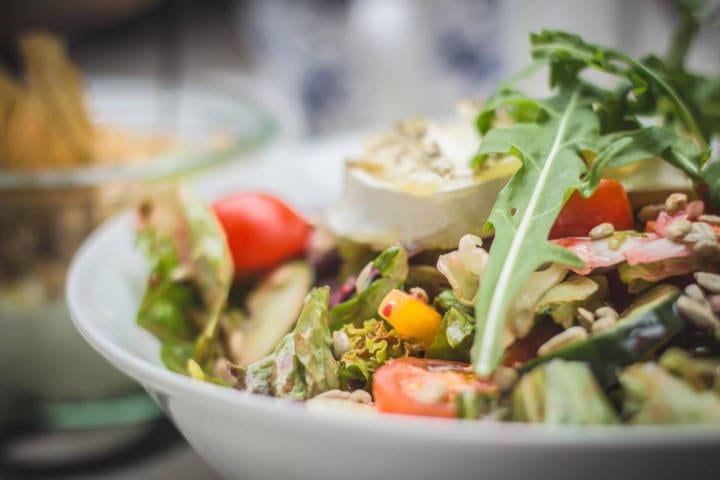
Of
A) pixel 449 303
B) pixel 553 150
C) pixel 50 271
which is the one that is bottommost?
pixel 50 271

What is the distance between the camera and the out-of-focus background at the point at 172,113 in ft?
Result: 3.87

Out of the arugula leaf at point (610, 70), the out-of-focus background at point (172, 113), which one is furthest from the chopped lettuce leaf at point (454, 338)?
the out-of-focus background at point (172, 113)

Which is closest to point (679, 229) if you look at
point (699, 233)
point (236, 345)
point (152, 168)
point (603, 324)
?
point (699, 233)

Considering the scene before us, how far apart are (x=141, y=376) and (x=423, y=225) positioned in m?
0.33

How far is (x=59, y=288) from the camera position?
121 cm

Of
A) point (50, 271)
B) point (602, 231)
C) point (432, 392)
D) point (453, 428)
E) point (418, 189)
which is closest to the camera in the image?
point (453, 428)

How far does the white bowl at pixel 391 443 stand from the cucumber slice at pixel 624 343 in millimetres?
92

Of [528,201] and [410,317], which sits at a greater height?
[528,201]

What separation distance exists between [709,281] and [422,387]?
25 centimetres

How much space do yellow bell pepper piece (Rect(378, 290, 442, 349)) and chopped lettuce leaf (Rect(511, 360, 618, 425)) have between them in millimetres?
164

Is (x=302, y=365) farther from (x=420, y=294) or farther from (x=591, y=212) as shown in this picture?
(x=591, y=212)

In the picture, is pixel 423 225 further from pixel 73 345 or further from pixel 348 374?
pixel 73 345

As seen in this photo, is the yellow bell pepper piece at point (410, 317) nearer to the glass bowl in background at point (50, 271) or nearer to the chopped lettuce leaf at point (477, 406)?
the chopped lettuce leaf at point (477, 406)

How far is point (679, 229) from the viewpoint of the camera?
25.6 inches
